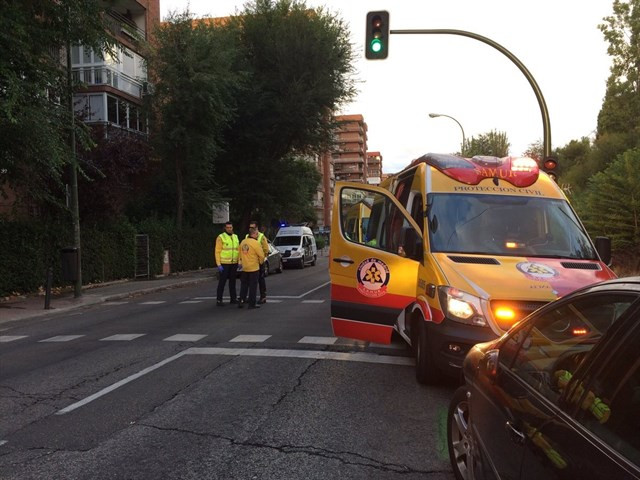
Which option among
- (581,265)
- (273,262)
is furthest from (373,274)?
(273,262)

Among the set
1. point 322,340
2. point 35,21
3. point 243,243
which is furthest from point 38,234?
point 322,340

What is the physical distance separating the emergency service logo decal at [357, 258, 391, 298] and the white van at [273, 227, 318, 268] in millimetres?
22865

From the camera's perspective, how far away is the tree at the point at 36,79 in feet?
38.1

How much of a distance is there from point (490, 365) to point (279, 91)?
2922cm

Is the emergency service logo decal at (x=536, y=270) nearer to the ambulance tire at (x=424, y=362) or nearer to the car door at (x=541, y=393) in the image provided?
the ambulance tire at (x=424, y=362)

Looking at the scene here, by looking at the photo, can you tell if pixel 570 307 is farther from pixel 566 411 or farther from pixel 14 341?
pixel 14 341

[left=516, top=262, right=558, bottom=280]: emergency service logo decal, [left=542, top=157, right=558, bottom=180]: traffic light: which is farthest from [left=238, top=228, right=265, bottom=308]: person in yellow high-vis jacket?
[left=516, top=262, right=558, bottom=280]: emergency service logo decal

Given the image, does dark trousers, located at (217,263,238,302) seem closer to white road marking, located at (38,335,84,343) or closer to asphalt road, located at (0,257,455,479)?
asphalt road, located at (0,257,455,479)

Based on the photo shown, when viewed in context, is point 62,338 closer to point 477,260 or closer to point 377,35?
point 477,260

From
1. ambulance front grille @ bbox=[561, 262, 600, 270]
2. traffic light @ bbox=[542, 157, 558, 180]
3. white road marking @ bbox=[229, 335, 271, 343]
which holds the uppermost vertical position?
traffic light @ bbox=[542, 157, 558, 180]

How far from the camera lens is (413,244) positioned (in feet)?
19.0

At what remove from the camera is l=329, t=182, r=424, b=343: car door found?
6084 mm

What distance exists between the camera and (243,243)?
11.9 metres

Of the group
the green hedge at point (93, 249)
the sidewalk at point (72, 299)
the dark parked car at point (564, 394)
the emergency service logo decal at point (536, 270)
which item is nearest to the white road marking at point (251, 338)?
the emergency service logo decal at point (536, 270)
